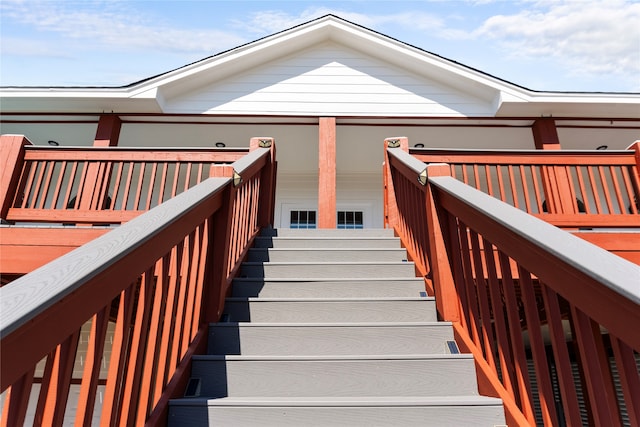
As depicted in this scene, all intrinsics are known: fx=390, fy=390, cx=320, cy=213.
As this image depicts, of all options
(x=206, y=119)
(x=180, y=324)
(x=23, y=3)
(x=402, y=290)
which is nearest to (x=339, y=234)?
(x=402, y=290)

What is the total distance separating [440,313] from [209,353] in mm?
1243

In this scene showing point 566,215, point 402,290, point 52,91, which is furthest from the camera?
point 52,91

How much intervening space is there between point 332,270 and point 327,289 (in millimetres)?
296

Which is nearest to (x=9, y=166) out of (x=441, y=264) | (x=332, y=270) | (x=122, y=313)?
(x=332, y=270)

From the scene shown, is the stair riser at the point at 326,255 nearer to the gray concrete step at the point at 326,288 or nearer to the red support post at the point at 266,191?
the gray concrete step at the point at 326,288

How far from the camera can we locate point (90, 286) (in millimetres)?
958

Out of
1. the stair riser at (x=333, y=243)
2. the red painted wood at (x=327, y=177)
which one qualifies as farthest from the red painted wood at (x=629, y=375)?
the red painted wood at (x=327, y=177)

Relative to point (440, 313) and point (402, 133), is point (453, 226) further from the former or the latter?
point (402, 133)

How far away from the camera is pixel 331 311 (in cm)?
227

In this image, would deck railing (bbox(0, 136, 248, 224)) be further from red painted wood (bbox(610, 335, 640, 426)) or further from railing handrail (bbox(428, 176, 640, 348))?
red painted wood (bbox(610, 335, 640, 426))

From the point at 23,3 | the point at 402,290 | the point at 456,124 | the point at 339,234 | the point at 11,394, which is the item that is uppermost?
the point at 23,3

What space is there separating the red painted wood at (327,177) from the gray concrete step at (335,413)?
3.26 metres

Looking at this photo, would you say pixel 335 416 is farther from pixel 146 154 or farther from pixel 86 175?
pixel 86 175

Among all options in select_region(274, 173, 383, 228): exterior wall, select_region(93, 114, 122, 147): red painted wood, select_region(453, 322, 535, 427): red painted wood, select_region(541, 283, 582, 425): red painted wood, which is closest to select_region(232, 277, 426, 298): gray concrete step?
select_region(453, 322, 535, 427): red painted wood
